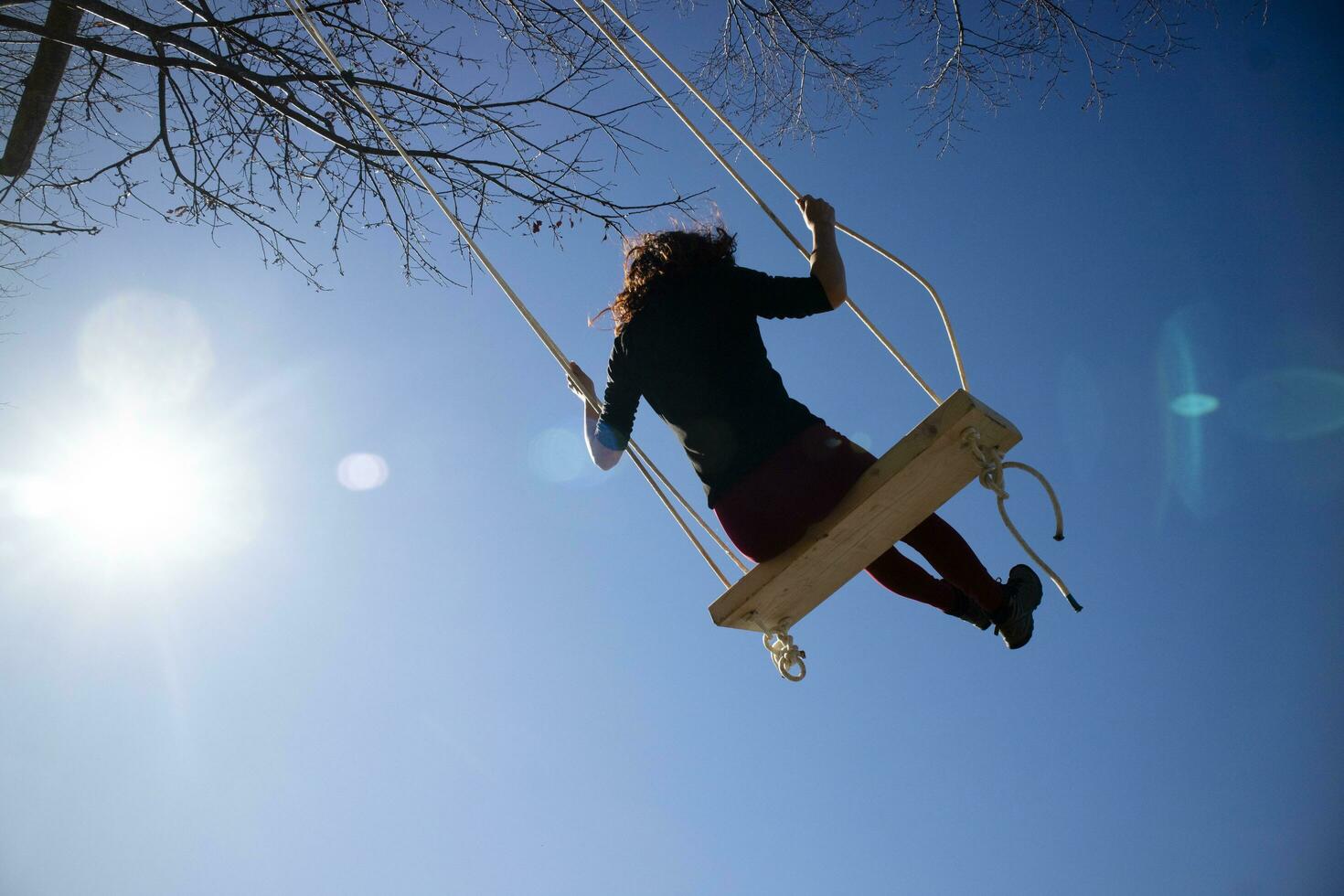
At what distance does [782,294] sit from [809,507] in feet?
1.55

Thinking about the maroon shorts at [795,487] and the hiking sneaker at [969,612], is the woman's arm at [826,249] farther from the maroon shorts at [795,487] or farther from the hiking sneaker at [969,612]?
the hiking sneaker at [969,612]

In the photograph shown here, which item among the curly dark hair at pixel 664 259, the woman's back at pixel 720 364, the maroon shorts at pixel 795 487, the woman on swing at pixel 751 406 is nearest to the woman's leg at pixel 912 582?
the woman on swing at pixel 751 406

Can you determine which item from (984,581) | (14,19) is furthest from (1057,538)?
(14,19)

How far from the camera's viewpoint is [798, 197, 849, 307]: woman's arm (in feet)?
6.20

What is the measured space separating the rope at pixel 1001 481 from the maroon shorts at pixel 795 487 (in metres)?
0.20

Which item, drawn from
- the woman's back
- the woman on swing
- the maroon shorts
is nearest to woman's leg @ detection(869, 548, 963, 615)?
the woman on swing

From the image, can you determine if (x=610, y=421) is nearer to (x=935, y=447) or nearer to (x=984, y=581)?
(x=935, y=447)

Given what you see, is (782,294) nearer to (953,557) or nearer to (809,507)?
(809,507)

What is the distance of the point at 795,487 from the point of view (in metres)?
1.80

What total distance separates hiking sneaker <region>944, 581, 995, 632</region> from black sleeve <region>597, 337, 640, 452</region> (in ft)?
2.84

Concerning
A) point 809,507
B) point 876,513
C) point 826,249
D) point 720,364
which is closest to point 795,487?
point 809,507

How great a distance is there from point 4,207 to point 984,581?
3.65 metres

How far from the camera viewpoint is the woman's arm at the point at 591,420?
2.19 metres

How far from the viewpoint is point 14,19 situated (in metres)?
2.47
